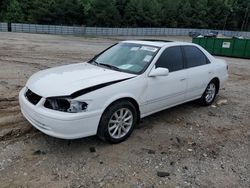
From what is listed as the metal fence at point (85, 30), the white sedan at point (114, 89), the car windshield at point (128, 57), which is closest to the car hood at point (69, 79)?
the white sedan at point (114, 89)

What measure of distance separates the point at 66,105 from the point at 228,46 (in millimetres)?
17793

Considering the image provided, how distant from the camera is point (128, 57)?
15.0 ft

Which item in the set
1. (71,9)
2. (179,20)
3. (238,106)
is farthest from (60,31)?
(238,106)

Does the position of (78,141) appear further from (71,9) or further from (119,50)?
(71,9)

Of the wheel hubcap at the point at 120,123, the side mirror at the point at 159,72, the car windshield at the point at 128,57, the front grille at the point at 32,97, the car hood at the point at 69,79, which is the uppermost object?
the car windshield at the point at 128,57

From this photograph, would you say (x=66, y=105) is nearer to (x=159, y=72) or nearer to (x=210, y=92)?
(x=159, y=72)

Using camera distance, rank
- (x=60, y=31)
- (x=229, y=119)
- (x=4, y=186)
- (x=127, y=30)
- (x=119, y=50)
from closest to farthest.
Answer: (x=4, y=186)
(x=119, y=50)
(x=229, y=119)
(x=60, y=31)
(x=127, y=30)

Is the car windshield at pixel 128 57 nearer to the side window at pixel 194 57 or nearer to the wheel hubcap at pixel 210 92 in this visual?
the side window at pixel 194 57

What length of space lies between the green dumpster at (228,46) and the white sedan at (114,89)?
14.3 m

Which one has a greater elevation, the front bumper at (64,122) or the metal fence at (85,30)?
the front bumper at (64,122)

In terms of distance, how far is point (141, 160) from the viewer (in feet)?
11.8

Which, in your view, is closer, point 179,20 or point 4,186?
point 4,186

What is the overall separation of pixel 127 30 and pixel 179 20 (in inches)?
865

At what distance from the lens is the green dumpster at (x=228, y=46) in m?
18.0
